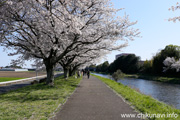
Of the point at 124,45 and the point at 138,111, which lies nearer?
Answer: the point at 138,111

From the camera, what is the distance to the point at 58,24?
10.4m

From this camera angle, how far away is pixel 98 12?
39.2 ft

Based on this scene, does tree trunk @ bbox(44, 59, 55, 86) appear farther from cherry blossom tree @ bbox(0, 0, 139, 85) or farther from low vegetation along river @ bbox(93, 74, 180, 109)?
low vegetation along river @ bbox(93, 74, 180, 109)

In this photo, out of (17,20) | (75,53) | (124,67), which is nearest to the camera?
(17,20)

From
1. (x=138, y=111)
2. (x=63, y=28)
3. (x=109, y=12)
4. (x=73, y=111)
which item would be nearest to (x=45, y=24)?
(x=63, y=28)

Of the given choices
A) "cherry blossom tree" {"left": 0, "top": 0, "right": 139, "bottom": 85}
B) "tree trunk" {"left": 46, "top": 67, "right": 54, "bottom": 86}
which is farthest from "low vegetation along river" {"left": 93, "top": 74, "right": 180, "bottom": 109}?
"tree trunk" {"left": 46, "top": 67, "right": 54, "bottom": 86}

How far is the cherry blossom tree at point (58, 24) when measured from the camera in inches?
389

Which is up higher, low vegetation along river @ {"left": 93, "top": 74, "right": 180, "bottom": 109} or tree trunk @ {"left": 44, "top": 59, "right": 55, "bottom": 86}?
tree trunk @ {"left": 44, "top": 59, "right": 55, "bottom": 86}

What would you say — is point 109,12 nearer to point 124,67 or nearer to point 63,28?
point 63,28

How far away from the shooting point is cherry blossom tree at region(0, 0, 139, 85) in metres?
9.89

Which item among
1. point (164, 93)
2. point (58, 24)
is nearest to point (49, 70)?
point (58, 24)

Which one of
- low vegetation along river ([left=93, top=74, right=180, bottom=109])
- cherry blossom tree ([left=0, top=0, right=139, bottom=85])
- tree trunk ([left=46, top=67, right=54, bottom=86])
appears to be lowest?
low vegetation along river ([left=93, top=74, right=180, bottom=109])

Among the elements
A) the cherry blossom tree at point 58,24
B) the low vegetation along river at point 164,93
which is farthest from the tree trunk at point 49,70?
the low vegetation along river at point 164,93

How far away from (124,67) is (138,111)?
79827 mm
